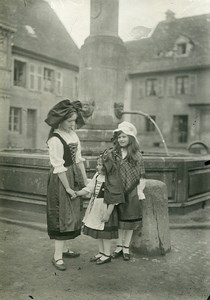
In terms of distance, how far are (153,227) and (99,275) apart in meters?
Result: 1.00

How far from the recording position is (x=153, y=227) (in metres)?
4.45

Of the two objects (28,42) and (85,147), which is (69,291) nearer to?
(85,147)

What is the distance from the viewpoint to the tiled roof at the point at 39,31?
23.3 meters

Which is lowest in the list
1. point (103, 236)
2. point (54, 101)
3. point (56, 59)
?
point (103, 236)

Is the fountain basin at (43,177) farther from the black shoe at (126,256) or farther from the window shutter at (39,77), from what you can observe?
the window shutter at (39,77)

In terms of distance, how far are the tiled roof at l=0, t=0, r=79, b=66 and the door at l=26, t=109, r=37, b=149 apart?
387 centimetres

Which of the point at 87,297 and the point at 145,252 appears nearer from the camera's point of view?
the point at 87,297

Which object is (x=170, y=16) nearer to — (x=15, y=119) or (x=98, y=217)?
(x=15, y=119)

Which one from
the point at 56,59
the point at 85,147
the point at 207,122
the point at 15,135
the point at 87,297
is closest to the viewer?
the point at 87,297

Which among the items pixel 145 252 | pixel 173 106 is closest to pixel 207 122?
pixel 173 106

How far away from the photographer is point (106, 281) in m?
3.58

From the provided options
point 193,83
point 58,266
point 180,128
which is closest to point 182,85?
point 193,83

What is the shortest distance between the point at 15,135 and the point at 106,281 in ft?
65.6

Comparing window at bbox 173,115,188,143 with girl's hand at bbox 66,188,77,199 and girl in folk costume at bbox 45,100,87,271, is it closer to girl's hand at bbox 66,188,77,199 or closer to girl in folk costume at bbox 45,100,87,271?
girl in folk costume at bbox 45,100,87,271
